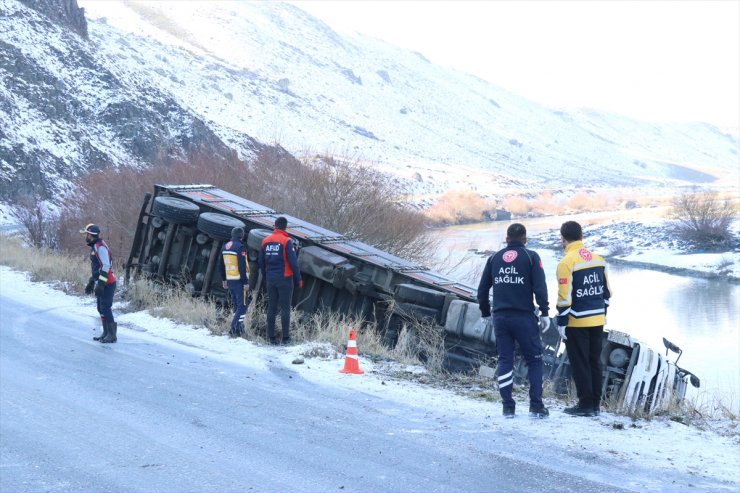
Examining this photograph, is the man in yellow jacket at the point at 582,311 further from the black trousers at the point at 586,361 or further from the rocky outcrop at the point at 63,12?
the rocky outcrop at the point at 63,12

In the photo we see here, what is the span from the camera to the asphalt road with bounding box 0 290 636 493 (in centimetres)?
616

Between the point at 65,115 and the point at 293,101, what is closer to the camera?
the point at 65,115

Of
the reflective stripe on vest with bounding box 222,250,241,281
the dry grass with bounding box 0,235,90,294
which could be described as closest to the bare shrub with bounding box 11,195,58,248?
the dry grass with bounding box 0,235,90,294

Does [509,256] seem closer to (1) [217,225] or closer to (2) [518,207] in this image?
(1) [217,225]

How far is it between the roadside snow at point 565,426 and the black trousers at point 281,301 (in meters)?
0.32

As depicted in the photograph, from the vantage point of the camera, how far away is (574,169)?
150 m

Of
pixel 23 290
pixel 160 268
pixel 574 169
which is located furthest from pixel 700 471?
pixel 574 169

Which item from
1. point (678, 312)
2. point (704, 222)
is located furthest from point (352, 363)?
point (704, 222)

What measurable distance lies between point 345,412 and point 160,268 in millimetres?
7992

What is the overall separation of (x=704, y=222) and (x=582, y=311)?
43.9m

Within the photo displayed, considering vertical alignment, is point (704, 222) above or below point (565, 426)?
above

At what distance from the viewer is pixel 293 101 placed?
113 meters

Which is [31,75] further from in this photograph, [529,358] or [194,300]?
[529,358]

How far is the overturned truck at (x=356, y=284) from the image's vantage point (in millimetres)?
9328
